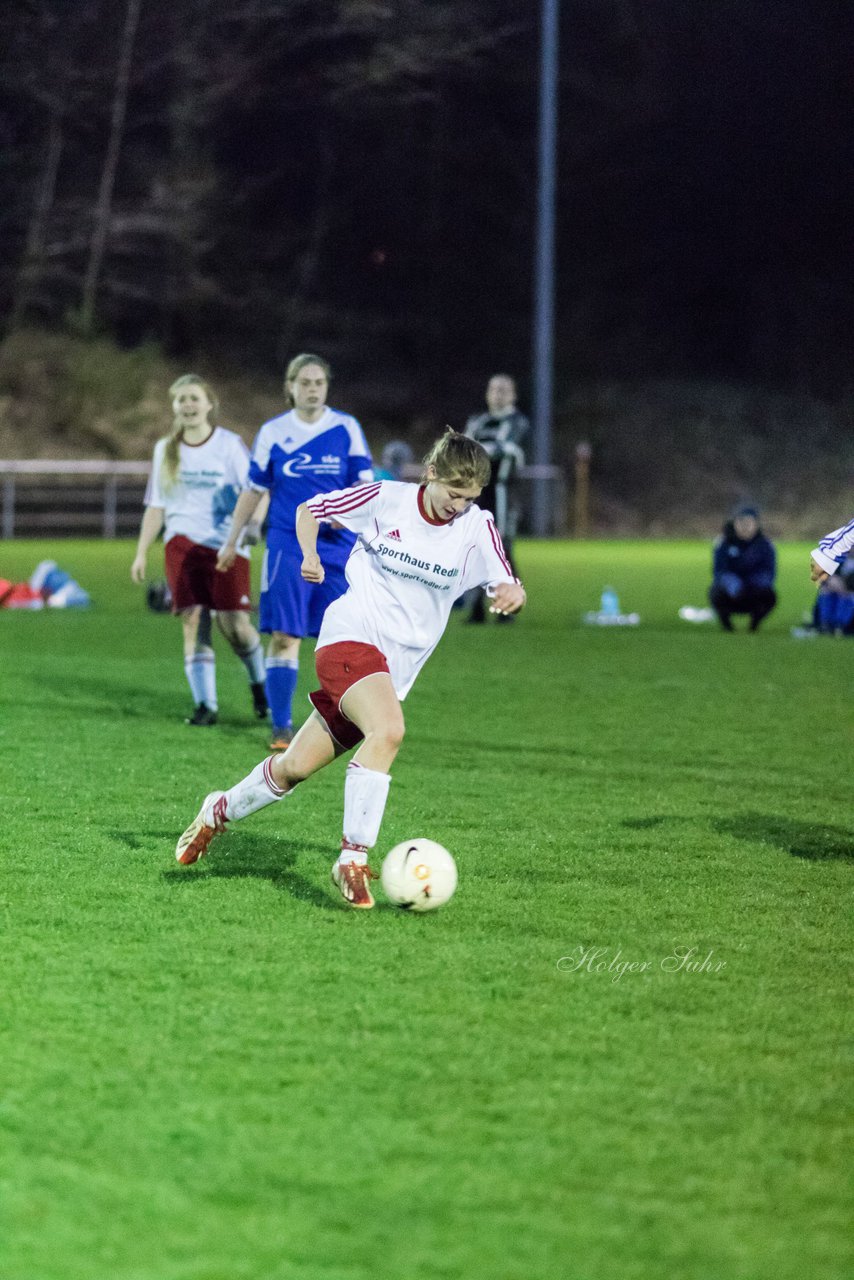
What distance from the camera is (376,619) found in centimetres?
534

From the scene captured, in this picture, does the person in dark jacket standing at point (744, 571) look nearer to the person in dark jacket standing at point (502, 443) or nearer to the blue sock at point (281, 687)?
the person in dark jacket standing at point (502, 443)

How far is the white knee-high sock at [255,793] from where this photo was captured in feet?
17.7

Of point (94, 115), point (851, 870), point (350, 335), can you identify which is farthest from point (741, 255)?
point (851, 870)

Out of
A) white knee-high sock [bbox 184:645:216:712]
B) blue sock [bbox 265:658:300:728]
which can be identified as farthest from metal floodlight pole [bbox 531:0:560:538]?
blue sock [bbox 265:658:300:728]

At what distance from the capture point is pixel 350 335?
36.9m

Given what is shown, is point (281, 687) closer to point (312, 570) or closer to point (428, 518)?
point (312, 570)

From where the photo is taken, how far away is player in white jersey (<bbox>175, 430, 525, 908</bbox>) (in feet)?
17.0

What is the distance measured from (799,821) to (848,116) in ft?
131

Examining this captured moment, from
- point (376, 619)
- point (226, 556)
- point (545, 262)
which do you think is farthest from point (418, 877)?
point (545, 262)

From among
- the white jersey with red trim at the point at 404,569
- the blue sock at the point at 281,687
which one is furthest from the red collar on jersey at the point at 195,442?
the white jersey with red trim at the point at 404,569

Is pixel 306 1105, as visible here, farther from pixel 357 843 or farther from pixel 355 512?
pixel 355 512

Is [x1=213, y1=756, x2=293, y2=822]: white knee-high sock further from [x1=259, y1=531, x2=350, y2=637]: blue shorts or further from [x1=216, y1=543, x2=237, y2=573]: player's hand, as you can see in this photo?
[x1=216, y1=543, x2=237, y2=573]: player's hand

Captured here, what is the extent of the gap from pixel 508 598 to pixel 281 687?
346 centimetres

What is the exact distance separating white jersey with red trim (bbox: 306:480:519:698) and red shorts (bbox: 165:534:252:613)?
3682 millimetres
